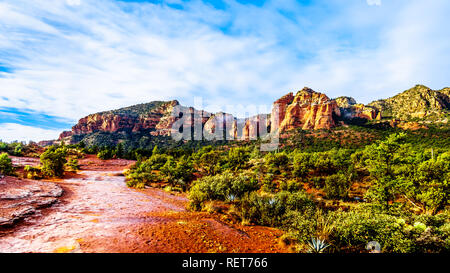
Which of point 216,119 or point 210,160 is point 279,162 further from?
point 216,119

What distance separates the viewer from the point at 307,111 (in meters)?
94.3

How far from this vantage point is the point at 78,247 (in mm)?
3648

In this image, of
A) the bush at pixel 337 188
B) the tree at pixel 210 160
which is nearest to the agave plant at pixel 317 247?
the bush at pixel 337 188

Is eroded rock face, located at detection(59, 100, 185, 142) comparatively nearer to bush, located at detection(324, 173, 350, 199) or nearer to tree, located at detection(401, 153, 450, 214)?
bush, located at detection(324, 173, 350, 199)

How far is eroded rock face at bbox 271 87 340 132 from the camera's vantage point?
82625 millimetres

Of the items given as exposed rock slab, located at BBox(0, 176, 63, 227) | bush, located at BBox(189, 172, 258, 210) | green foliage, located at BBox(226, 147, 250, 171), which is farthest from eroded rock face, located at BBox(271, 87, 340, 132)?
exposed rock slab, located at BBox(0, 176, 63, 227)

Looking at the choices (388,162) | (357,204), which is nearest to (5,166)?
(357,204)

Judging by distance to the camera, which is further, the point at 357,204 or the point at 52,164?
the point at 52,164

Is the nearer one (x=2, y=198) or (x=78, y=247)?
(x=78, y=247)

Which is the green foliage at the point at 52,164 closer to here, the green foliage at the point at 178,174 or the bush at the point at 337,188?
the green foliage at the point at 178,174
